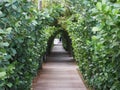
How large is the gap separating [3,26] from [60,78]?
10.6 metres

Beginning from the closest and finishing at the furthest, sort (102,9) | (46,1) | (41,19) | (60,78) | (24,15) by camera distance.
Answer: (102,9), (24,15), (41,19), (60,78), (46,1)

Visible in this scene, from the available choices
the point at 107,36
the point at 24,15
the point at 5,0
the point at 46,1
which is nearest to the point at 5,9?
the point at 5,0

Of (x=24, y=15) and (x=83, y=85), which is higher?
(x=24, y=15)

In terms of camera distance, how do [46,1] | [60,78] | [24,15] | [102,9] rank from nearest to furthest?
[102,9] < [24,15] < [60,78] < [46,1]

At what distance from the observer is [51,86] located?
12.0 m

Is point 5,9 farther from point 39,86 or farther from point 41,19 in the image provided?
point 39,86

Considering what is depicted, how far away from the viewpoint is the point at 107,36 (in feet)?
12.1

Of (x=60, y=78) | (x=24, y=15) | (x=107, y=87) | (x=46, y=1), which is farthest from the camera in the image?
(x=46, y=1)

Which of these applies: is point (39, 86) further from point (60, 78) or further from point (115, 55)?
point (115, 55)

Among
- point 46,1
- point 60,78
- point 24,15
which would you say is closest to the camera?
point 24,15

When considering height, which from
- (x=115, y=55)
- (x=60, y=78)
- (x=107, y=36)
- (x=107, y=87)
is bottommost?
(x=60, y=78)

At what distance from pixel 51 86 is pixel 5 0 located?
841 cm

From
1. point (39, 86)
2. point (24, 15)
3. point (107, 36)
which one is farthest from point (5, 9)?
point (39, 86)

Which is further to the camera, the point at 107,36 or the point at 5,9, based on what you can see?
the point at 5,9
